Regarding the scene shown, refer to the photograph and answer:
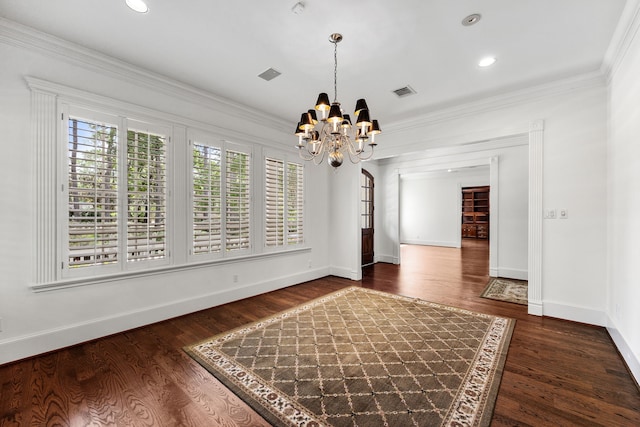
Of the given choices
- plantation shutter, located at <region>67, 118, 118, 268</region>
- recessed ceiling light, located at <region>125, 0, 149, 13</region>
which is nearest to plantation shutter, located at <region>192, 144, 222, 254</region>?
plantation shutter, located at <region>67, 118, 118, 268</region>

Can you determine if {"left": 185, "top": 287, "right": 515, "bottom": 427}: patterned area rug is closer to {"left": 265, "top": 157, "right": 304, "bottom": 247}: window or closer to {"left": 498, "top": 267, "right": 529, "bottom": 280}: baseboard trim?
{"left": 265, "top": 157, "right": 304, "bottom": 247}: window

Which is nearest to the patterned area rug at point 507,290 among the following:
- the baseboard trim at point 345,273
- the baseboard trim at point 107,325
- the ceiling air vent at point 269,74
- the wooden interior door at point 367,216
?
the baseboard trim at point 345,273

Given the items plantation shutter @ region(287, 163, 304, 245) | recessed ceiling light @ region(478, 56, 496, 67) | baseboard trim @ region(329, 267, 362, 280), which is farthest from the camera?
baseboard trim @ region(329, 267, 362, 280)

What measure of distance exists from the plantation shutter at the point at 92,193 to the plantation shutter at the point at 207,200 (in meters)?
0.93

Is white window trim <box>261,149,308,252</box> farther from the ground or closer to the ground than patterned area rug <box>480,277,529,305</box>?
farther from the ground

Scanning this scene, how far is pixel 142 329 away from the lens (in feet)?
10.7

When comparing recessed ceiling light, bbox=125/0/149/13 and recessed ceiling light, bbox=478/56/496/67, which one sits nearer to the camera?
recessed ceiling light, bbox=125/0/149/13

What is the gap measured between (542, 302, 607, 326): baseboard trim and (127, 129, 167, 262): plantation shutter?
203 inches

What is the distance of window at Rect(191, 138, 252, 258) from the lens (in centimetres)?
383

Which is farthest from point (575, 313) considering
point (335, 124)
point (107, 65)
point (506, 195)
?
point (107, 65)

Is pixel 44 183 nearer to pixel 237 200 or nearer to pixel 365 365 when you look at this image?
pixel 237 200

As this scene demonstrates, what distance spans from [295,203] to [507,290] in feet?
13.7

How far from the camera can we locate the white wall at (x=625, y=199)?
2350 mm

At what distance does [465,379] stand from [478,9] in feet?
10.2
